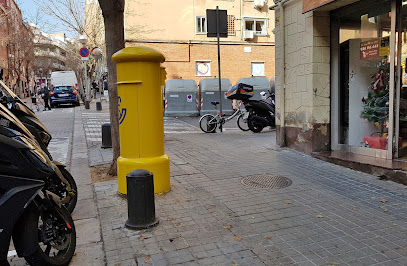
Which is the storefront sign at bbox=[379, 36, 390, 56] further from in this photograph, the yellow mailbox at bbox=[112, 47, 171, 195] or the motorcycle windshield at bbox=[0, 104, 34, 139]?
the motorcycle windshield at bbox=[0, 104, 34, 139]

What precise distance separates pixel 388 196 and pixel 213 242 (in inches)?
104

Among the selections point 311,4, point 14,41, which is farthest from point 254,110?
point 14,41

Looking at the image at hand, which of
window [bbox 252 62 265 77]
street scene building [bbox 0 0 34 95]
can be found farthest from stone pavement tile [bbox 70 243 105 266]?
street scene building [bbox 0 0 34 95]

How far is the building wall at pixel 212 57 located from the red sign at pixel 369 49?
2001cm

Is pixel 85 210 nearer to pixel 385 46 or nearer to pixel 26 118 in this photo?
pixel 26 118

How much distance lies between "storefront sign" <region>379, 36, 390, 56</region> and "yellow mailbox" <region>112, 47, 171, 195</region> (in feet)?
12.8

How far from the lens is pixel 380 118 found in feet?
20.4

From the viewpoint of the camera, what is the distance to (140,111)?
4.57 m

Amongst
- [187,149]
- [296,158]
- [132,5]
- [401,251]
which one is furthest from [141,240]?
[132,5]

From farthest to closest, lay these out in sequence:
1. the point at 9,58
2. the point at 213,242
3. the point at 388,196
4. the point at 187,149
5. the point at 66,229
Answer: the point at 9,58 → the point at 187,149 → the point at 388,196 → the point at 213,242 → the point at 66,229

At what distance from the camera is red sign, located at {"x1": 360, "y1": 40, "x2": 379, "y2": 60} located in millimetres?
6190

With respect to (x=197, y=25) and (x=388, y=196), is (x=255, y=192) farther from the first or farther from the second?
(x=197, y=25)

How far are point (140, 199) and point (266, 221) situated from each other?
1407 millimetres

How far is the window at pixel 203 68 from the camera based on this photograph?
2680 cm
